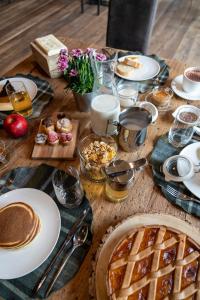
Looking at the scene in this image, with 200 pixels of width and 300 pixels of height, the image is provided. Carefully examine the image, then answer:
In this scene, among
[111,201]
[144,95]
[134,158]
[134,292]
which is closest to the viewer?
[134,292]

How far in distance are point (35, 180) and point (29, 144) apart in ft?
0.59

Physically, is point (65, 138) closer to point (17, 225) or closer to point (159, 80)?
point (17, 225)

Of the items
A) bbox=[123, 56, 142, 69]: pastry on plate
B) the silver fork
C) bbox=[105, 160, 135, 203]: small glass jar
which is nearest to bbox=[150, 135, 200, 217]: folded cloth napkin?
the silver fork

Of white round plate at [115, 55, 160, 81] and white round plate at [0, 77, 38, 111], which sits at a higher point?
white round plate at [115, 55, 160, 81]

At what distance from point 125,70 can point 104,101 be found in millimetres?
356

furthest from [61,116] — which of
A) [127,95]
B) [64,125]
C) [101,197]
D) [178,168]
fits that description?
[178,168]

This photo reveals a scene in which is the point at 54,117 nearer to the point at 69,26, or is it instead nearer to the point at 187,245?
the point at 187,245

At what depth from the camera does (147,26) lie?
1503 mm

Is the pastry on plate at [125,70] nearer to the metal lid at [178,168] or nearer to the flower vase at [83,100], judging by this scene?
the flower vase at [83,100]

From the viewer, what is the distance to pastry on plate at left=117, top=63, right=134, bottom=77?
3.98 feet

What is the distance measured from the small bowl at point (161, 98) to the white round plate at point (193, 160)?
0.24m

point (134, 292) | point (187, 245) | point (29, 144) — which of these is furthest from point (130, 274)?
point (29, 144)

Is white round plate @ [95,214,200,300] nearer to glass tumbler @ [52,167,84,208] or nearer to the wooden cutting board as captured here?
glass tumbler @ [52,167,84,208]

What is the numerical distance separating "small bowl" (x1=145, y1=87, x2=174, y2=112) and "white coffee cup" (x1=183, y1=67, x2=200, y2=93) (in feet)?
0.23
